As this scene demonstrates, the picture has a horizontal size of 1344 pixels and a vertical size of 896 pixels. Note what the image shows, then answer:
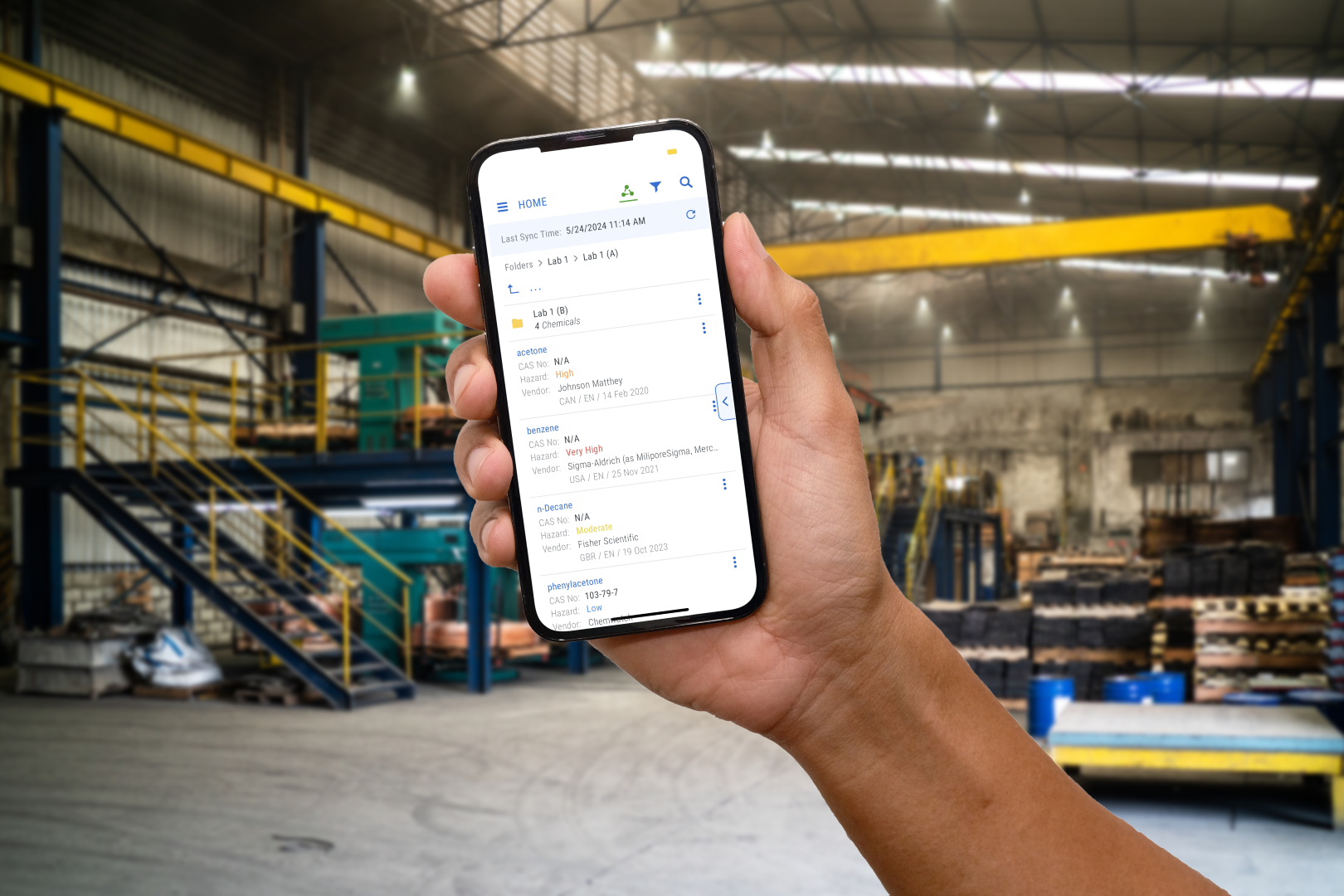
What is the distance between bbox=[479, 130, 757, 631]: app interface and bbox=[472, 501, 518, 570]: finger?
0.03 m

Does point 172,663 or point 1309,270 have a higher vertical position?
point 1309,270

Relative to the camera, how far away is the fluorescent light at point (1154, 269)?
101ft

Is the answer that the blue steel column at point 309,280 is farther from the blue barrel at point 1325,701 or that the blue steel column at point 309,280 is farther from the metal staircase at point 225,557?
the blue barrel at point 1325,701

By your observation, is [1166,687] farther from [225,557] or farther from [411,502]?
[225,557]

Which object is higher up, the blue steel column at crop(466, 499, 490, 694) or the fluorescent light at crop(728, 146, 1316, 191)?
the fluorescent light at crop(728, 146, 1316, 191)

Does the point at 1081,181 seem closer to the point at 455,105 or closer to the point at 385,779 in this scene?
the point at 455,105

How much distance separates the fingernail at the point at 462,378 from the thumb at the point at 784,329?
366 millimetres

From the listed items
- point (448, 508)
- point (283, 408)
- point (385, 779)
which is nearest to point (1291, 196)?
point (448, 508)

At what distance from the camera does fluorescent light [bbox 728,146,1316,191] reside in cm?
2227

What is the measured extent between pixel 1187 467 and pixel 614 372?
34.1m

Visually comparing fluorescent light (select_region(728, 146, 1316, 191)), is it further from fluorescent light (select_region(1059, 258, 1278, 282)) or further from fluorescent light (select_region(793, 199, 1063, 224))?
fluorescent light (select_region(1059, 258, 1278, 282))

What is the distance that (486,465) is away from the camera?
1.31 meters

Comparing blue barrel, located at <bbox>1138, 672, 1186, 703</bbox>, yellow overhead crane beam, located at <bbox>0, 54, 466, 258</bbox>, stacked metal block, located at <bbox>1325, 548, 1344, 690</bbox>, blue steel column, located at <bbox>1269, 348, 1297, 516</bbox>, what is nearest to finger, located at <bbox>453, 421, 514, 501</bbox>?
stacked metal block, located at <bbox>1325, 548, 1344, 690</bbox>

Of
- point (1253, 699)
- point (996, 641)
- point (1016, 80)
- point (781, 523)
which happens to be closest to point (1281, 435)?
point (1016, 80)
